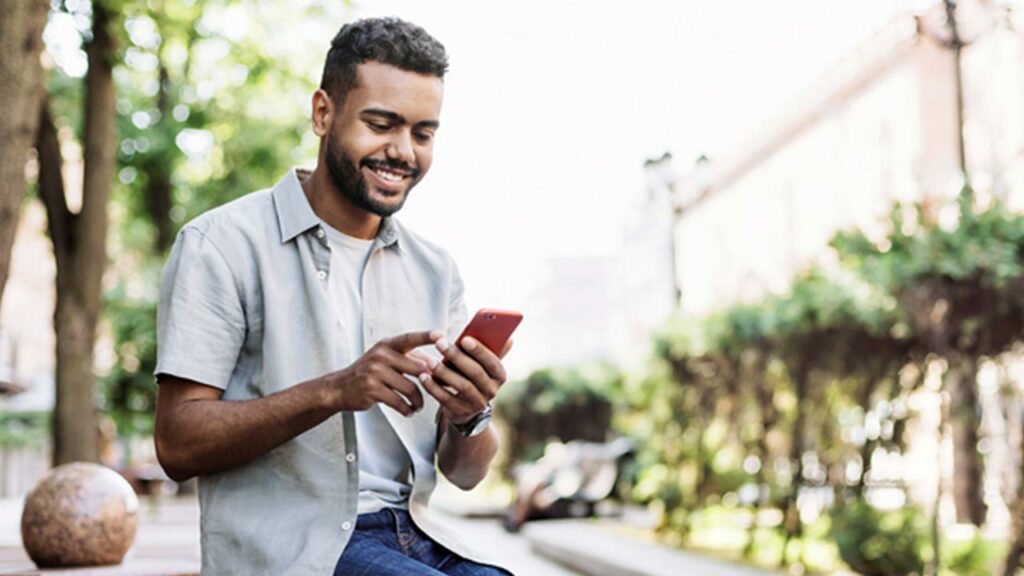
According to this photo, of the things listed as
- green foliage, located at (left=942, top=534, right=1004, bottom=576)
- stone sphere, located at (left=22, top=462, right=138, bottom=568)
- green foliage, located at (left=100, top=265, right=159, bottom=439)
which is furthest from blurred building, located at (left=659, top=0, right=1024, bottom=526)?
green foliage, located at (left=100, top=265, right=159, bottom=439)

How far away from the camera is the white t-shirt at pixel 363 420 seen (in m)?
3.01

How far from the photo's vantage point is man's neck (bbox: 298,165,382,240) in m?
3.11

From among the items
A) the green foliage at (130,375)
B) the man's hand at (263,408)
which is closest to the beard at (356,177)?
the man's hand at (263,408)

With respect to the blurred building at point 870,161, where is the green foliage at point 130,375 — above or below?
below

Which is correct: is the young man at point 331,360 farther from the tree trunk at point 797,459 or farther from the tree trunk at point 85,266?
the tree trunk at point 797,459

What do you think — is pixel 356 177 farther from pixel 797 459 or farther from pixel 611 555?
pixel 611 555

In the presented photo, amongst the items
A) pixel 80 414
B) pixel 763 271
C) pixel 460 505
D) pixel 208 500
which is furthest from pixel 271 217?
pixel 763 271

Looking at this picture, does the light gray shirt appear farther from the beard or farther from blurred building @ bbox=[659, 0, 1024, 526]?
blurred building @ bbox=[659, 0, 1024, 526]

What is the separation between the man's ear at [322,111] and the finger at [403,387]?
681mm

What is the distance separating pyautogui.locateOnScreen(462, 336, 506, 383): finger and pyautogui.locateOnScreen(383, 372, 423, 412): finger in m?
0.12

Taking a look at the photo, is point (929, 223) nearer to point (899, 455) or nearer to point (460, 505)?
point (899, 455)

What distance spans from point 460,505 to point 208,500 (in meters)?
28.6

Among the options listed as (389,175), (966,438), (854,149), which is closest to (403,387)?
(389,175)

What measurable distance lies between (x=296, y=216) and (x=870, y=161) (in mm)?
42784
